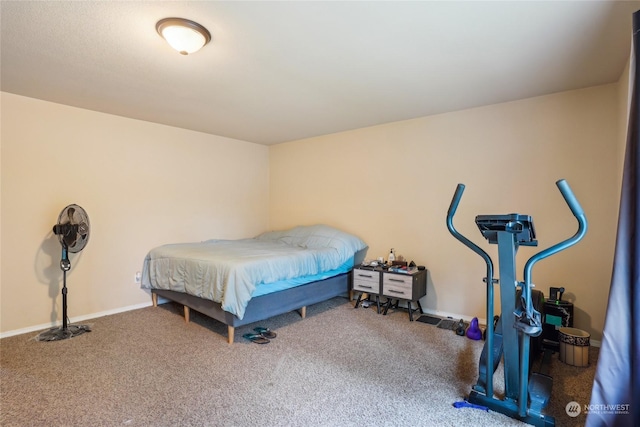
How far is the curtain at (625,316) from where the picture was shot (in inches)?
57.8

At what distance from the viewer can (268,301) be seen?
3150mm

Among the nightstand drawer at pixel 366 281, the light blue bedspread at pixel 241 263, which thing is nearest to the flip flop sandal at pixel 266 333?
the light blue bedspread at pixel 241 263

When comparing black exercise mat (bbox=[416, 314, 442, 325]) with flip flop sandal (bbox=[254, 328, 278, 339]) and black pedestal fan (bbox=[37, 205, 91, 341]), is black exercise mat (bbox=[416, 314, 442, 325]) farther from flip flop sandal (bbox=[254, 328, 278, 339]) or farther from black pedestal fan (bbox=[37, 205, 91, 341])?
black pedestal fan (bbox=[37, 205, 91, 341])

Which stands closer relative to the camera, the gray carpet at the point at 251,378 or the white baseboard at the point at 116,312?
the gray carpet at the point at 251,378

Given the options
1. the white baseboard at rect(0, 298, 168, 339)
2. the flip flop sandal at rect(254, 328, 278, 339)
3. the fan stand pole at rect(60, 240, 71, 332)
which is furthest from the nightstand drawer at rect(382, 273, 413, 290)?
the fan stand pole at rect(60, 240, 71, 332)

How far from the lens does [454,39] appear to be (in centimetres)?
208

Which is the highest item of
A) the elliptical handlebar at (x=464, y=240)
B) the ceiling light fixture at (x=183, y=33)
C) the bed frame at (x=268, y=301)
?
the ceiling light fixture at (x=183, y=33)

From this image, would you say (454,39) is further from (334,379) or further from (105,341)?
(105,341)

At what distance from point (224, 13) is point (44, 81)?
205 centimetres

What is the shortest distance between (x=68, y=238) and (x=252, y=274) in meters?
1.80

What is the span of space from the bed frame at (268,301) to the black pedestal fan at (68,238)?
91 centimetres

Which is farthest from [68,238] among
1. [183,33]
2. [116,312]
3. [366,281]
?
[366,281]

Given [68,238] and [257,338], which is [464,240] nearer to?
[257,338]

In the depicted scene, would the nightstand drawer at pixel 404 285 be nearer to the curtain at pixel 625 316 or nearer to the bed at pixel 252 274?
the bed at pixel 252 274
